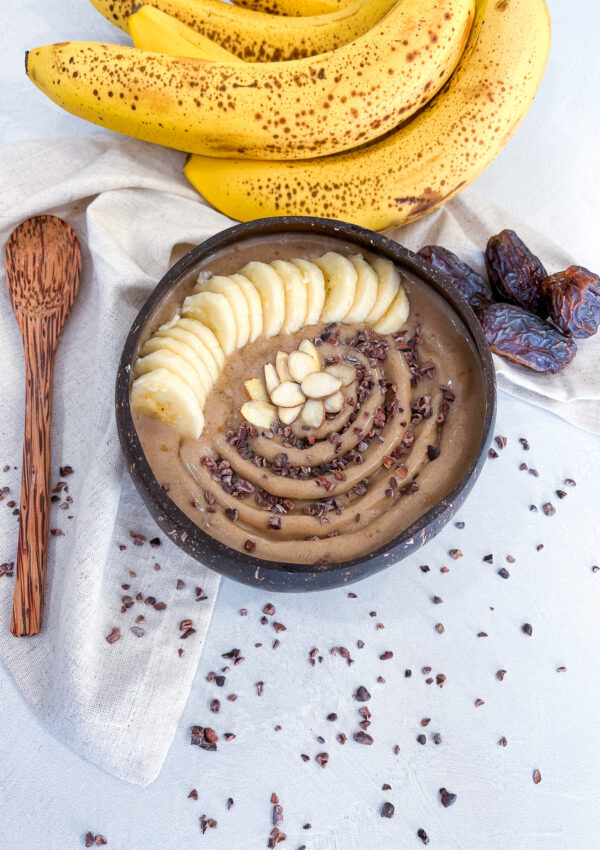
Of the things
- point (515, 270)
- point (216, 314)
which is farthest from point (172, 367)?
point (515, 270)

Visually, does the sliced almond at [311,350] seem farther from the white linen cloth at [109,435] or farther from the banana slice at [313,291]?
the white linen cloth at [109,435]

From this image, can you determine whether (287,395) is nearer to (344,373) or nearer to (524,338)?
(344,373)

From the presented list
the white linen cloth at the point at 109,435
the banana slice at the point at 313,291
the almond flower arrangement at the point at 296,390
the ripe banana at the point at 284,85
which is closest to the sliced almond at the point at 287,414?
the almond flower arrangement at the point at 296,390

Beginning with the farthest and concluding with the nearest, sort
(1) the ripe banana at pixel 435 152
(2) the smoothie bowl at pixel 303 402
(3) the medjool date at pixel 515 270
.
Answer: (3) the medjool date at pixel 515 270
(1) the ripe banana at pixel 435 152
(2) the smoothie bowl at pixel 303 402

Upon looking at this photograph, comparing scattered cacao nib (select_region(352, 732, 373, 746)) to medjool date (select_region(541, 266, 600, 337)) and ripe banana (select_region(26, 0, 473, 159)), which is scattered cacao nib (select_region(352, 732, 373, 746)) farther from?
ripe banana (select_region(26, 0, 473, 159))

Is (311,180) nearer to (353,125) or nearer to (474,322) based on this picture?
(353,125)

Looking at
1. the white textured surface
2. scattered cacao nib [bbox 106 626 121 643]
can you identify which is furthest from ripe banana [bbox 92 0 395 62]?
scattered cacao nib [bbox 106 626 121 643]
